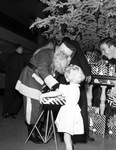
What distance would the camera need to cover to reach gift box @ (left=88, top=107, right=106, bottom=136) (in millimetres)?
3117

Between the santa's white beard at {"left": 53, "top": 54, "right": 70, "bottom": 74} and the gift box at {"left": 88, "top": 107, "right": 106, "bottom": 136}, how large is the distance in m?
1.21

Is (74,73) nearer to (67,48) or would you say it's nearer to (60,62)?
(60,62)

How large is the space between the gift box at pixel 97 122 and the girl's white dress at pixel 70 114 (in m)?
1.06

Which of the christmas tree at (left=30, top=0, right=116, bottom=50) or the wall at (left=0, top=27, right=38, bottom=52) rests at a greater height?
the wall at (left=0, top=27, right=38, bottom=52)

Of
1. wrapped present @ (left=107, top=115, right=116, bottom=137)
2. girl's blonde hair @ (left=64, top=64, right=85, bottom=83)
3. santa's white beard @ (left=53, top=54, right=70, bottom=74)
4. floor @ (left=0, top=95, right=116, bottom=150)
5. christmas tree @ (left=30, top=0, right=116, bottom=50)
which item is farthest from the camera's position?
wrapped present @ (left=107, top=115, right=116, bottom=137)

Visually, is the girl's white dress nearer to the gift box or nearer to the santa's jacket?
the santa's jacket

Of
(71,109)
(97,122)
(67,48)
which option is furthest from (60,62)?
(97,122)

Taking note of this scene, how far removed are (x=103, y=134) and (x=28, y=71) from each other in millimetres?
1441

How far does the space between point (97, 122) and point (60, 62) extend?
134 centimetres

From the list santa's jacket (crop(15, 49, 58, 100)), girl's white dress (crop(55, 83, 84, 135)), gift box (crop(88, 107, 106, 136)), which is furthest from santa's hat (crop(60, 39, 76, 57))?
gift box (crop(88, 107, 106, 136))

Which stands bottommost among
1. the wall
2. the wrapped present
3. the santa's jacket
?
the wrapped present

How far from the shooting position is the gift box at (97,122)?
3117 millimetres

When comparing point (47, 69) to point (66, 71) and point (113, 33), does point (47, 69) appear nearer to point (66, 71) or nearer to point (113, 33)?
point (66, 71)

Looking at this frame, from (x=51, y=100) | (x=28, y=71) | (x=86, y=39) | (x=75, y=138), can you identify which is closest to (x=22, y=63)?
(x=86, y=39)
